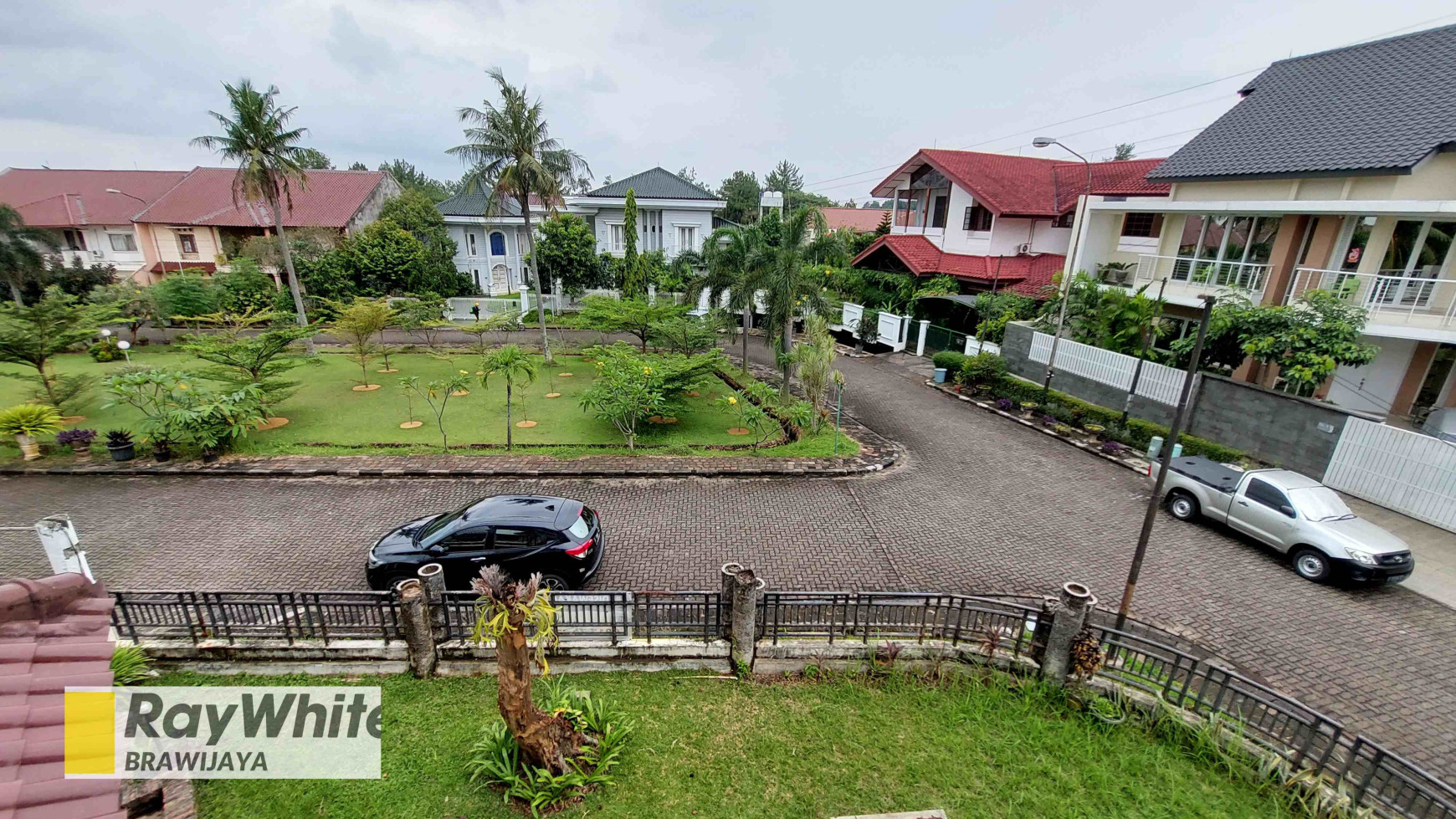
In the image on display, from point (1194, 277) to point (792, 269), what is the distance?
13494 millimetres

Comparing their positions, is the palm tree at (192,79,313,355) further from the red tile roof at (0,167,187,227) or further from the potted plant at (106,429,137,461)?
the red tile roof at (0,167,187,227)

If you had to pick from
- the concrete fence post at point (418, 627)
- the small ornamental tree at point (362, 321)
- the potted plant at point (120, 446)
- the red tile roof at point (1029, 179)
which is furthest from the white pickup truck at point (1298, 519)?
the small ornamental tree at point (362, 321)

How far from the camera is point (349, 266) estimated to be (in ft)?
100

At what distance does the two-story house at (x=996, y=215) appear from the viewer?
25312 mm

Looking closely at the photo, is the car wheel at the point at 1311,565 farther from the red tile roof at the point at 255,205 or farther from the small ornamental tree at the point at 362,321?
the red tile roof at the point at 255,205

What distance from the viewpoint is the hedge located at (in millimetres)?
13742

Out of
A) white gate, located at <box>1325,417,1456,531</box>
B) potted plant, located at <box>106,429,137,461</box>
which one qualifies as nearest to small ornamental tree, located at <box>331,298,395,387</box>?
potted plant, located at <box>106,429,137,461</box>

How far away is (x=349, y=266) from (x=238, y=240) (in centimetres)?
1115

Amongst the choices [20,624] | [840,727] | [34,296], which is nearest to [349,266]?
[34,296]

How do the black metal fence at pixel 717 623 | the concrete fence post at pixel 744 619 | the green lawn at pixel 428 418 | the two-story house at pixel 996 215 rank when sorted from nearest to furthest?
the black metal fence at pixel 717 623 < the concrete fence post at pixel 744 619 < the green lawn at pixel 428 418 < the two-story house at pixel 996 215

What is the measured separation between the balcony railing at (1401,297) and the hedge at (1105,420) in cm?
Result: 465

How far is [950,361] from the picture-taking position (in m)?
21.2

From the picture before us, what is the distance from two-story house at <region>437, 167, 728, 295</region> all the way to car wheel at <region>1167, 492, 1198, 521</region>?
91.1ft

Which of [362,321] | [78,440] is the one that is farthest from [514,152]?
[78,440]
